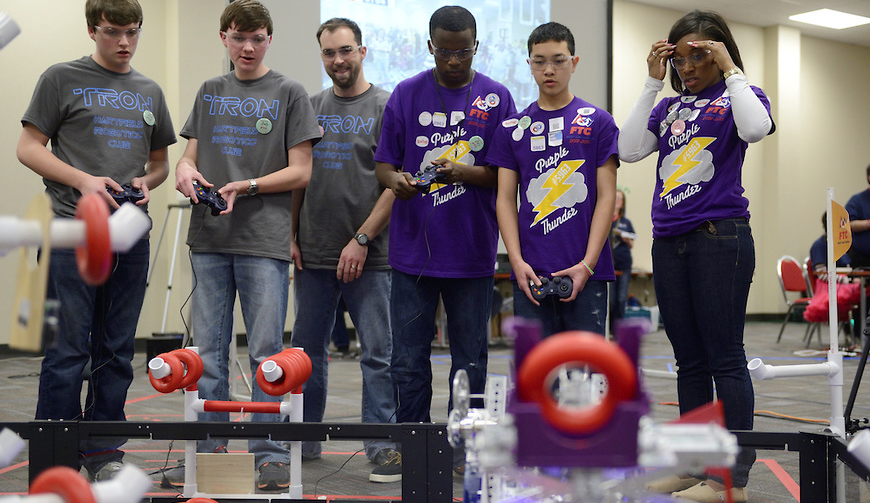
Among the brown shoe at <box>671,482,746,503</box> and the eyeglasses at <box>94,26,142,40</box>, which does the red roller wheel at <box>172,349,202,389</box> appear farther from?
the brown shoe at <box>671,482,746,503</box>

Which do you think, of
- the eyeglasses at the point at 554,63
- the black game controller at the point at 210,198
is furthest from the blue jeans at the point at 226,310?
the eyeglasses at the point at 554,63

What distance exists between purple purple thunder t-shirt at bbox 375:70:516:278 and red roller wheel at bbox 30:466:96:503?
1604mm

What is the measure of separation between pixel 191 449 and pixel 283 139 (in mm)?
1011

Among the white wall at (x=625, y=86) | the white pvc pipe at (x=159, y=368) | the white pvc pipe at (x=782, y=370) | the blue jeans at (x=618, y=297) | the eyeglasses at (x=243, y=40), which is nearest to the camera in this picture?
the white pvc pipe at (x=782, y=370)

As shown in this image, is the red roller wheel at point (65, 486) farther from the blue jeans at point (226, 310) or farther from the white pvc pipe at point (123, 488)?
the blue jeans at point (226, 310)

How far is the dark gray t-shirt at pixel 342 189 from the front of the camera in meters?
2.66

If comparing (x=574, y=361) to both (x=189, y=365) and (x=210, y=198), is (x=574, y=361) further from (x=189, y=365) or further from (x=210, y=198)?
(x=210, y=198)

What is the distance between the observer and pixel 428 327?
2334mm

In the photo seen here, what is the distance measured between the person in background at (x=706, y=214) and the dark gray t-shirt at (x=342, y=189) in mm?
936

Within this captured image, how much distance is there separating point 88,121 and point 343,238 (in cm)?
85

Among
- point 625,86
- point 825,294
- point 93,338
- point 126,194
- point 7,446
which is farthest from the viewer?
point 625,86

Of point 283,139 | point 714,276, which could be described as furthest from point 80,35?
point 714,276

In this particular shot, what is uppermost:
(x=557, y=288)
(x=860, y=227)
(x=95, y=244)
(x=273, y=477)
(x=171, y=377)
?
(x=860, y=227)

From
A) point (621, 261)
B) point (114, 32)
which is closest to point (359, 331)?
point (114, 32)
